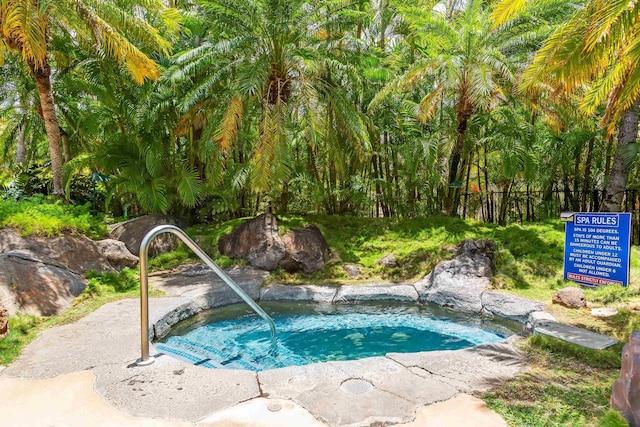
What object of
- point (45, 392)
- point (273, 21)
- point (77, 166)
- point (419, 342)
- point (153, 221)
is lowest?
point (419, 342)

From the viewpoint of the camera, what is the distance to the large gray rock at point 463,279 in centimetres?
732

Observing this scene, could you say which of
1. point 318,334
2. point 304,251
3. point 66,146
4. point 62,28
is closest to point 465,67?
point 304,251

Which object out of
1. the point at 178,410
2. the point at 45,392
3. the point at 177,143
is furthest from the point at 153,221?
the point at 178,410

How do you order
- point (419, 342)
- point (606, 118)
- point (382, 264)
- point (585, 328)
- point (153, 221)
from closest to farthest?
point (585, 328) < point (419, 342) < point (606, 118) < point (382, 264) < point (153, 221)

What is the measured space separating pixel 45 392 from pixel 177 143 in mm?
11191

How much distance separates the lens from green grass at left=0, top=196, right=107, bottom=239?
7.79m

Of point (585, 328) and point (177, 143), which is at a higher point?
point (177, 143)

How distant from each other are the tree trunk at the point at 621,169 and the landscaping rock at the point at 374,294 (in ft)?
15.5

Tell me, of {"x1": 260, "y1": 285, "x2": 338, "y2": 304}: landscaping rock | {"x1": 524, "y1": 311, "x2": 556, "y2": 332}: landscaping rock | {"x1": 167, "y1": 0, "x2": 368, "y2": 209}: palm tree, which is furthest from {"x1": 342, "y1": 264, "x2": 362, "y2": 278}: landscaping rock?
{"x1": 524, "y1": 311, "x2": 556, "y2": 332}: landscaping rock

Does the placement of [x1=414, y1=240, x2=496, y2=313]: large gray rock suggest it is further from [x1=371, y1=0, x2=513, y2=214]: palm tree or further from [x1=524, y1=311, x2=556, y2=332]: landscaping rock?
[x1=371, y1=0, x2=513, y2=214]: palm tree

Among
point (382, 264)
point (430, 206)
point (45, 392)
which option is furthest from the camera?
point (430, 206)

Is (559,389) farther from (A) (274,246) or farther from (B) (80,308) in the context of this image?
(A) (274,246)

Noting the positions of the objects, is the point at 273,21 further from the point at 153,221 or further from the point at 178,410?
the point at 178,410

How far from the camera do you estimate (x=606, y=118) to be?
26.0ft
